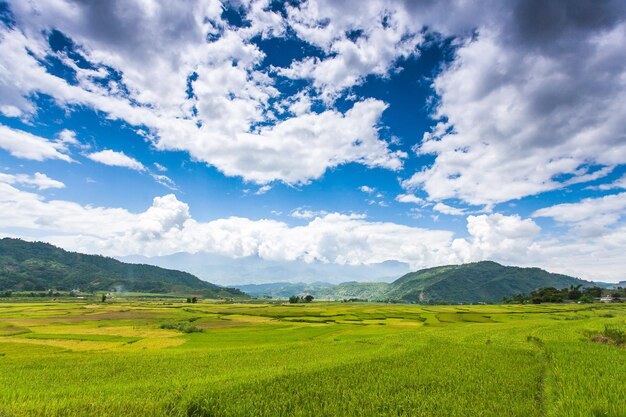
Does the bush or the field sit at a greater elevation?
the field

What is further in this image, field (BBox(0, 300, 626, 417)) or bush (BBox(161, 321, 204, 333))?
bush (BBox(161, 321, 204, 333))

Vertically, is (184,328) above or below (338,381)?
below

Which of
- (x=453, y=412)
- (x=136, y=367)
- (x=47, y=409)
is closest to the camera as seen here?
(x=47, y=409)

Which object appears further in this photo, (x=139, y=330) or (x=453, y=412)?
(x=139, y=330)

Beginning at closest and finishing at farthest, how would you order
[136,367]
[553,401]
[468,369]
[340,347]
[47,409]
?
[47,409], [553,401], [468,369], [136,367], [340,347]

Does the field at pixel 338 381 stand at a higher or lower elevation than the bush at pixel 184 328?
higher

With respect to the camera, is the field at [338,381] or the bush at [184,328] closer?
the field at [338,381]

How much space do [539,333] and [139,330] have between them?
63.4 meters

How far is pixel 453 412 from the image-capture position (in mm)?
14719

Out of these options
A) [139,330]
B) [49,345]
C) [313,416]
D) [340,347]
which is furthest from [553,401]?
[139,330]

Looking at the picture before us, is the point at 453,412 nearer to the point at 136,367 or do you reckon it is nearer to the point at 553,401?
the point at 553,401

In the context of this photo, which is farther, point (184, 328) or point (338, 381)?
point (184, 328)

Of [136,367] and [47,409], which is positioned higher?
[47,409]

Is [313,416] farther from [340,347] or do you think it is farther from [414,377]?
[340,347]
